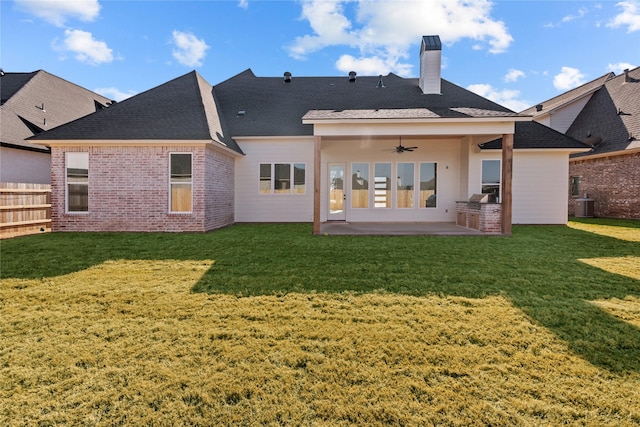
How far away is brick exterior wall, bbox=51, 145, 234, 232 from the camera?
1032cm

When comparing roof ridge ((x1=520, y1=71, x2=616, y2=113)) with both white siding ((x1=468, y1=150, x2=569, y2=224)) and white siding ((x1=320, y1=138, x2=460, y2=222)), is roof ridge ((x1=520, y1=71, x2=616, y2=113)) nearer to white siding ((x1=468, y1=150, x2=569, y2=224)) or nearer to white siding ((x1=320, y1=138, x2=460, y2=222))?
white siding ((x1=468, y1=150, x2=569, y2=224))

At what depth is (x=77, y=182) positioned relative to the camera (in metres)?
10.4

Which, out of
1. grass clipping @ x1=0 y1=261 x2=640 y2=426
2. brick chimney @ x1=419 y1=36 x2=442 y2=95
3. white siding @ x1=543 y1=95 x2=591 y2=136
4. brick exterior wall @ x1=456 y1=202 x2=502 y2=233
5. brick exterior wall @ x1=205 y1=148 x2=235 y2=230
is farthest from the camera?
white siding @ x1=543 y1=95 x2=591 y2=136

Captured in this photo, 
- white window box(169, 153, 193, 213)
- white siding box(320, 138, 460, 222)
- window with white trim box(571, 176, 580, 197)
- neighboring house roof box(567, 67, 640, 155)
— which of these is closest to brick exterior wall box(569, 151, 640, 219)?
window with white trim box(571, 176, 580, 197)

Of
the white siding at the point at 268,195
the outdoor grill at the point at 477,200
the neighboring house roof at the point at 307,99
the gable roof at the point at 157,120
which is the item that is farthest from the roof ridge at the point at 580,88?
the gable roof at the point at 157,120

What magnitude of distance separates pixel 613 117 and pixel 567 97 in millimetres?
6743

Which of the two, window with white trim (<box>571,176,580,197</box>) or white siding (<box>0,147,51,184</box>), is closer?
white siding (<box>0,147,51,184</box>)

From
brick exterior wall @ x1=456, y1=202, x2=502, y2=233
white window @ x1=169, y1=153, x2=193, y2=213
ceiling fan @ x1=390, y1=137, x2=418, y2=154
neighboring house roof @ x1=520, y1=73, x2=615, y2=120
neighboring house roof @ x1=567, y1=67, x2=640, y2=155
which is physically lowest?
brick exterior wall @ x1=456, y1=202, x2=502, y2=233

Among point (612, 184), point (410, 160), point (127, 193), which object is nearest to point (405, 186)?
point (410, 160)

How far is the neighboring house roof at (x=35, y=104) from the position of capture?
40.2 feet

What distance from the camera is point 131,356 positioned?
2.66 metres

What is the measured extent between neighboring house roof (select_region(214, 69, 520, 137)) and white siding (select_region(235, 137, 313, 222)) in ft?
1.77

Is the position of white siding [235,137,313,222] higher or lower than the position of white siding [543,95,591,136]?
lower

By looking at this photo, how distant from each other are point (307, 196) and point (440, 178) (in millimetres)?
5617
